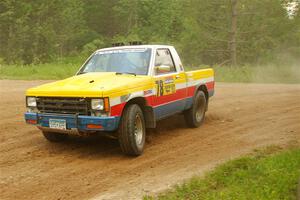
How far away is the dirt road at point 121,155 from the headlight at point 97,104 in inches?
34.6

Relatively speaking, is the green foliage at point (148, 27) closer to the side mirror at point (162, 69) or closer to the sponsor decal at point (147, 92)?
the side mirror at point (162, 69)

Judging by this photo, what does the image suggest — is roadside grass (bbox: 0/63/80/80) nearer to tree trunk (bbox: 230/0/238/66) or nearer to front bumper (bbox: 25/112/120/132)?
tree trunk (bbox: 230/0/238/66)

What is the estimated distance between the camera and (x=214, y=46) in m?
31.9

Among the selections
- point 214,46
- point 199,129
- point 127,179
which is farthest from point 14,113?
point 214,46

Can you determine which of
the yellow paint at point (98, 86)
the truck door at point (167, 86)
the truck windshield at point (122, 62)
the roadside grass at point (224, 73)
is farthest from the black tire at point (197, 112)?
the roadside grass at point (224, 73)

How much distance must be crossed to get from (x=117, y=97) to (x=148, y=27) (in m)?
35.0

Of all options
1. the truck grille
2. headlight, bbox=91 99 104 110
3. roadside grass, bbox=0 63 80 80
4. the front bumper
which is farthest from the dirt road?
roadside grass, bbox=0 63 80 80

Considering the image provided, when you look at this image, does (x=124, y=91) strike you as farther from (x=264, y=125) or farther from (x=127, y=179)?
(x=264, y=125)

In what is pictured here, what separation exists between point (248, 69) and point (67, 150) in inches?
751

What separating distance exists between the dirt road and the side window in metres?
Result: 1.32

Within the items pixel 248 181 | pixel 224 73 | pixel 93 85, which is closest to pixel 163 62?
pixel 93 85

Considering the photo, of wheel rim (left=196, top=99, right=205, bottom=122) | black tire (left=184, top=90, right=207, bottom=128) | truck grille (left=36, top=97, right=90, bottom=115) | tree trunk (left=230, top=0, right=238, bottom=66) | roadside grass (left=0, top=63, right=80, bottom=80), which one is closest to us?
truck grille (left=36, top=97, right=90, bottom=115)

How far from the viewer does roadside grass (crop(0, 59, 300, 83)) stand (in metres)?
19.2

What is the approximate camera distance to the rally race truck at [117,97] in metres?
6.12
